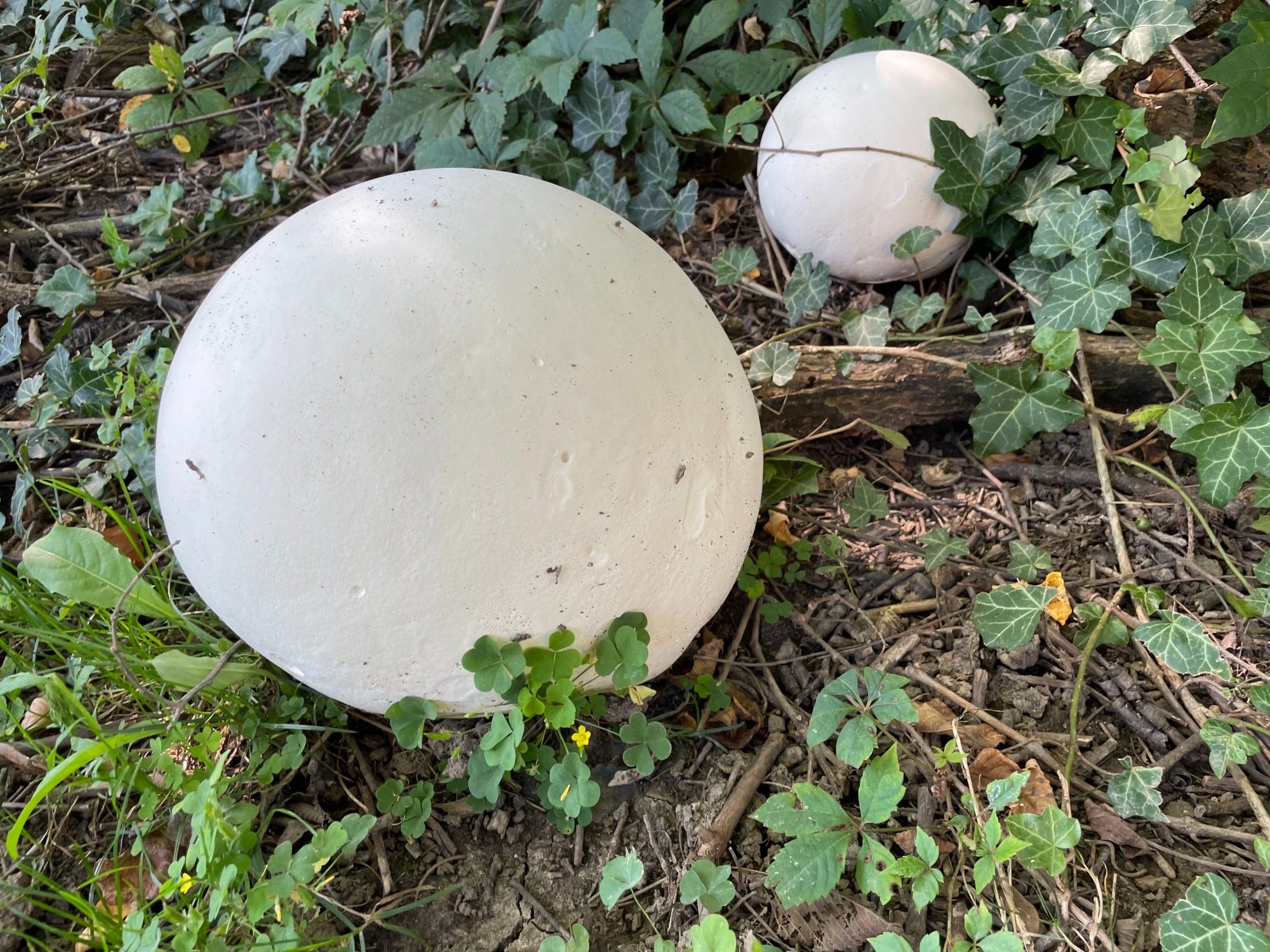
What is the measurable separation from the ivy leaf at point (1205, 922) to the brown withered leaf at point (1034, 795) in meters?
0.27

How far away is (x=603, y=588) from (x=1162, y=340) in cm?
134

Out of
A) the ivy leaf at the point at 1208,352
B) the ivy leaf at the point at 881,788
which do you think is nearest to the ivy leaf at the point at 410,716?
the ivy leaf at the point at 881,788

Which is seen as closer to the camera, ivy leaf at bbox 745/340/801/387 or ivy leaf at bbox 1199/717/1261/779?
ivy leaf at bbox 1199/717/1261/779

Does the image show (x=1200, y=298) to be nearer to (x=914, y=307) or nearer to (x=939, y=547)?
(x=914, y=307)

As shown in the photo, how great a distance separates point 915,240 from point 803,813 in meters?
1.45

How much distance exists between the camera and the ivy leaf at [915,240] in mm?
2154

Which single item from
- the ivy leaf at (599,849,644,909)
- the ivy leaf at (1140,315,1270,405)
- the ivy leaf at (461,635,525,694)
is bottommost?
the ivy leaf at (599,849,644,909)

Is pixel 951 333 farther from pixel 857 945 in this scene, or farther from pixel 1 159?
pixel 1 159

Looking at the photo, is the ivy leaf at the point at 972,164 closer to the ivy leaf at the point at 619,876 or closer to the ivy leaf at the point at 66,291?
the ivy leaf at the point at 619,876

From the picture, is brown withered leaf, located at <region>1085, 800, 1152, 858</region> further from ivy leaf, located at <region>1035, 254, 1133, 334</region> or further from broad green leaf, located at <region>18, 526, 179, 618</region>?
broad green leaf, located at <region>18, 526, 179, 618</region>

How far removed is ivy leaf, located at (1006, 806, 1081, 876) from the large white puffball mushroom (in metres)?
0.70

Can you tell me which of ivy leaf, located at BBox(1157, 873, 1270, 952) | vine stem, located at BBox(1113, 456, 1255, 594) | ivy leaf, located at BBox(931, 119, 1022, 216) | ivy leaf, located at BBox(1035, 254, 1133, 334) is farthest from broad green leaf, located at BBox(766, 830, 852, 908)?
ivy leaf, located at BBox(931, 119, 1022, 216)

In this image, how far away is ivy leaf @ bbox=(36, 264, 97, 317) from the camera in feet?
8.02

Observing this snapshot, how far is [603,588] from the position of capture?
58.8 inches
